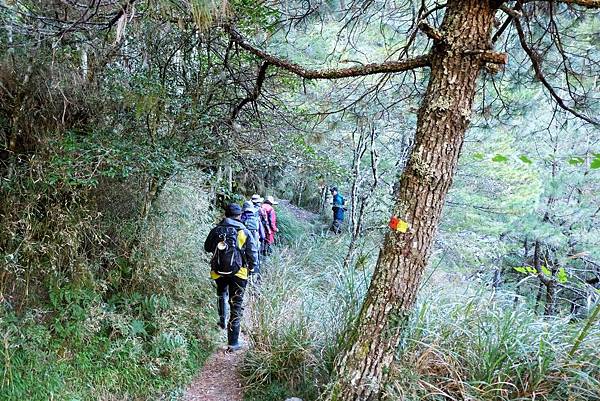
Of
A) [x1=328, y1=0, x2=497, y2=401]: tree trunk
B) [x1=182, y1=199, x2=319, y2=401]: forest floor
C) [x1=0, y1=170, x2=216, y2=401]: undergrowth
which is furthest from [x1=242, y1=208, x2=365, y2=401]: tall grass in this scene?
[x1=0, y1=170, x2=216, y2=401]: undergrowth

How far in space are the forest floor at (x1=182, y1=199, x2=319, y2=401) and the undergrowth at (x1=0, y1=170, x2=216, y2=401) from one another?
0.39ft

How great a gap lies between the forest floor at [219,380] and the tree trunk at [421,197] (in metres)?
1.60

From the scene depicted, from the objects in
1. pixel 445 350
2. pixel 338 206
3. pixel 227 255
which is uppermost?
pixel 338 206

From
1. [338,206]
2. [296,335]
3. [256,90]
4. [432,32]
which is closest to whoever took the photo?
[432,32]

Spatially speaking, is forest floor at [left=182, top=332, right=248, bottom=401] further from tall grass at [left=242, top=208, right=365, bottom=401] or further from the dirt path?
tall grass at [left=242, top=208, right=365, bottom=401]

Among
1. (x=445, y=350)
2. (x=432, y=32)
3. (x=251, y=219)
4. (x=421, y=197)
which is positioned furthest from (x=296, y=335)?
(x=251, y=219)

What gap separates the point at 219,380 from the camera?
4105 mm

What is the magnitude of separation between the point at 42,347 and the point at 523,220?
7.96m

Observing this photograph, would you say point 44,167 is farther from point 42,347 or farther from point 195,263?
point 195,263

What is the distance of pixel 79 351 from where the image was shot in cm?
346

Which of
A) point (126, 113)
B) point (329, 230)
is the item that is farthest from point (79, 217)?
point (329, 230)

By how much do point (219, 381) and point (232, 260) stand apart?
124 cm

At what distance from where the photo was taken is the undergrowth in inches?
122

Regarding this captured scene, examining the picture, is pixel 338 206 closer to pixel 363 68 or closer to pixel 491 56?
pixel 363 68
